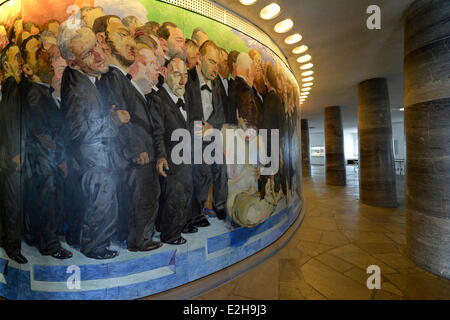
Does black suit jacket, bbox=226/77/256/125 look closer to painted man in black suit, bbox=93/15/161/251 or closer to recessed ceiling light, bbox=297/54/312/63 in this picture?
painted man in black suit, bbox=93/15/161/251

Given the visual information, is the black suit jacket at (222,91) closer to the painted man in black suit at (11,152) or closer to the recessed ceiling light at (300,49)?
the painted man in black suit at (11,152)

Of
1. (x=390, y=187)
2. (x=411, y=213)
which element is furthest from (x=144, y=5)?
(x=390, y=187)

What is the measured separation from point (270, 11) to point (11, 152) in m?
4.90

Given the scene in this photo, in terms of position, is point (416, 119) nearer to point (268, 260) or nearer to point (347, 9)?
point (347, 9)

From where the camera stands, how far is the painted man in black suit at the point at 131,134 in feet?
7.94

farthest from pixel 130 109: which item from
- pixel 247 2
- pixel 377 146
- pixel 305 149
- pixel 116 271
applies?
pixel 305 149

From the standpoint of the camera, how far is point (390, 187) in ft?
23.5

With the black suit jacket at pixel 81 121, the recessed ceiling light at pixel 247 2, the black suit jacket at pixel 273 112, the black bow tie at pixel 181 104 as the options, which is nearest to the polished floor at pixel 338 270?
the black suit jacket at pixel 81 121

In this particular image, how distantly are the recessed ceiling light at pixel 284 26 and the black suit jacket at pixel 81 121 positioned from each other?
12.5 ft

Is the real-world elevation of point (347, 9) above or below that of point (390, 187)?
above

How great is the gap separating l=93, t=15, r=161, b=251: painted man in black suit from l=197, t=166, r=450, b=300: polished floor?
1491 mm

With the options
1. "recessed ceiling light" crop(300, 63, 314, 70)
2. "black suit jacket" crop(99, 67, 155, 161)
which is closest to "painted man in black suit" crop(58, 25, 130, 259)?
"black suit jacket" crop(99, 67, 155, 161)

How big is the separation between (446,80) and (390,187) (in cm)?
551

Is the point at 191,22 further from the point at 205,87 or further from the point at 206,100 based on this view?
the point at 206,100
